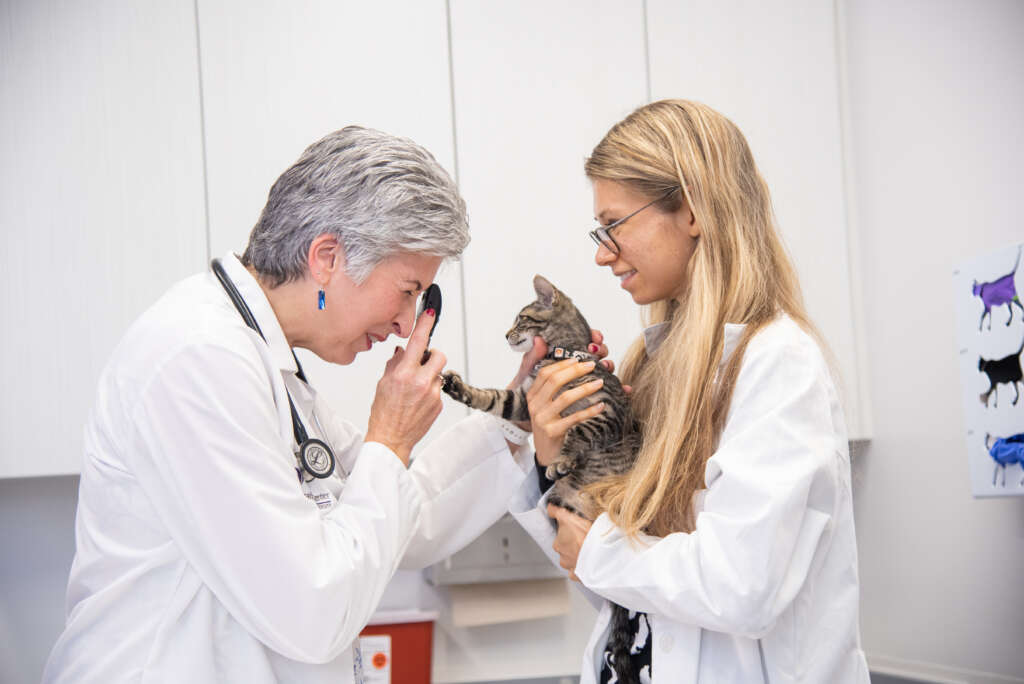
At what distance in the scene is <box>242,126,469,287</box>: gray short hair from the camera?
1325mm

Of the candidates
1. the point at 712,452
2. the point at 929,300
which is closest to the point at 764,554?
the point at 712,452

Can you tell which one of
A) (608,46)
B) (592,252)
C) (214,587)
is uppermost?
(608,46)

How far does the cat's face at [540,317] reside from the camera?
5.41ft

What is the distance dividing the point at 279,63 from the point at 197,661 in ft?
5.04

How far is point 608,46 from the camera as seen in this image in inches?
92.7

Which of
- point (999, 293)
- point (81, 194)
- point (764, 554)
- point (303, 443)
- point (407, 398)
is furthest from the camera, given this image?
point (81, 194)

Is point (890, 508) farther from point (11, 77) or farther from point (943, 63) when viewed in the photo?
point (11, 77)

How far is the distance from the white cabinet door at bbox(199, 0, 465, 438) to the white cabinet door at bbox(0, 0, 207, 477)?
7 cm

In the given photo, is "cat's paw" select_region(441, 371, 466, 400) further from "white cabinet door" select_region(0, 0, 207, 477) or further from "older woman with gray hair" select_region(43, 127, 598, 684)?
"white cabinet door" select_region(0, 0, 207, 477)

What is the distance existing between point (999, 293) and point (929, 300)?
53cm

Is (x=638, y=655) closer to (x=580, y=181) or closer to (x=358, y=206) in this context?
(x=358, y=206)

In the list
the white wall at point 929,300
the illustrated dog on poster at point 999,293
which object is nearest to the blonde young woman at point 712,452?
the illustrated dog on poster at point 999,293

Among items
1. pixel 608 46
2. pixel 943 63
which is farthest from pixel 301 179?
pixel 943 63

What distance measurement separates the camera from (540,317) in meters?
1.65
